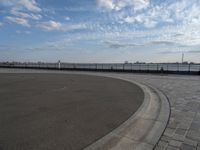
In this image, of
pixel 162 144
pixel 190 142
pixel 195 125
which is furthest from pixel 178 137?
pixel 195 125

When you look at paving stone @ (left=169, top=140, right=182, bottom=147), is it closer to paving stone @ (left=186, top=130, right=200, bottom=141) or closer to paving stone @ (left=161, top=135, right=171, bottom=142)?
paving stone @ (left=161, top=135, right=171, bottom=142)

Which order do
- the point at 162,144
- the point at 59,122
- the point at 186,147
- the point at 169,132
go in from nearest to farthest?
the point at 186,147 < the point at 162,144 < the point at 169,132 < the point at 59,122

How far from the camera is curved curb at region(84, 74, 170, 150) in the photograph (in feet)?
9.91

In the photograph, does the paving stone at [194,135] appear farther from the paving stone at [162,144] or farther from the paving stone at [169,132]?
the paving stone at [162,144]

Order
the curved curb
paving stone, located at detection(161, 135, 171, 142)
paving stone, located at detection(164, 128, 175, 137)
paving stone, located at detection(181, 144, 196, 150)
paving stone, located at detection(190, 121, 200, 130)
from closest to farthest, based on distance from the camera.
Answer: paving stone, located at detection(181, 144, 196, 150)
the curved curb
paving stone, located at detection(161, 135, 171, 142)
paving stone, located at detection(164, 128, 175, 137)
paving stone, located at detection(190, 121, 200, 130)

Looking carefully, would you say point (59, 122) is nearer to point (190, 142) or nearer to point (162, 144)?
point (162, 144)

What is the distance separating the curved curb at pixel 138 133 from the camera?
302cm

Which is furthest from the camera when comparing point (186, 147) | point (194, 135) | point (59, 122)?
point (59, 122)

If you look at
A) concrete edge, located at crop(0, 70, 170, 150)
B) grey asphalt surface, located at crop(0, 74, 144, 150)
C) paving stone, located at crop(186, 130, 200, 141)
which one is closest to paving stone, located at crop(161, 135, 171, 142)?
concrete edge, located at crop(0, 70, 170, 150)

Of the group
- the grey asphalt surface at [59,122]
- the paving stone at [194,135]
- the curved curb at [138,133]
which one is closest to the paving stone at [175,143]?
the curved curb at [138,133]

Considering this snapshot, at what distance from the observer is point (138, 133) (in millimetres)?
3568

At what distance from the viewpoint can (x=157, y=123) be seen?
4.10 m

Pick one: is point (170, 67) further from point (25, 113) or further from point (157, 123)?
point (25, 113)

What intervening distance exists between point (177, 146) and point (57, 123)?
A: 9.09ft
